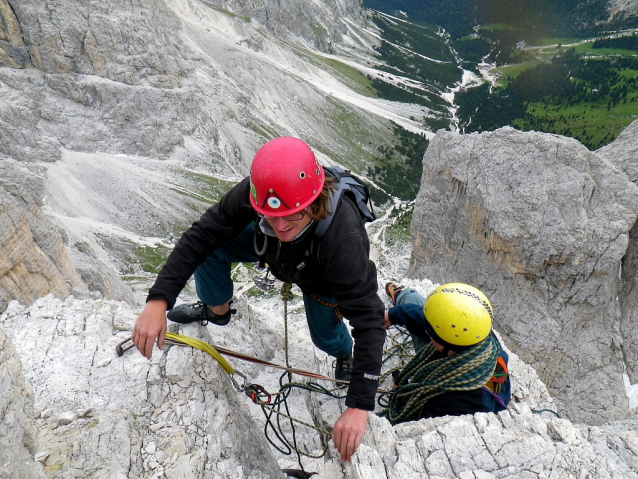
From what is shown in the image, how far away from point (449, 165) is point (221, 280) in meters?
23.0

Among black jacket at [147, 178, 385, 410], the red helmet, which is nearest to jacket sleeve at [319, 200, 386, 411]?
black jacket at [147, 178, 385, 410]

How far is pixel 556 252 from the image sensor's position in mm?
21250

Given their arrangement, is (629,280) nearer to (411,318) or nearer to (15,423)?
(411,318)

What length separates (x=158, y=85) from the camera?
66375 mm

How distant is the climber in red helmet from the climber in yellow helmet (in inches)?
51.8

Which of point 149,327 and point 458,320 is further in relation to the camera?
point 458,320

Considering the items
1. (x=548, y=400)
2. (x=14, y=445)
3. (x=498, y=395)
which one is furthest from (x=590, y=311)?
(x=14, y=445)

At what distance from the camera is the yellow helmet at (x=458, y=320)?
4.83m

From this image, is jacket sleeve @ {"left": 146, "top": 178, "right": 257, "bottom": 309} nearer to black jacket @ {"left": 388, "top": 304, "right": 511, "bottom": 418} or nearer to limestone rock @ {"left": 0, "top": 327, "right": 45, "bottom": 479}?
limestone rock @ {"left": 0, "top": 327, "right": 45, "bottom": 479}

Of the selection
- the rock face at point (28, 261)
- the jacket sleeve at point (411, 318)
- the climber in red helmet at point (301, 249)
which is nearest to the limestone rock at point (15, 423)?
the climber in red helmet at point (301, 249)

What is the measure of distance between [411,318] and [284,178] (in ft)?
10.8

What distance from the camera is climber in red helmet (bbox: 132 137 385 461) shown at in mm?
3893

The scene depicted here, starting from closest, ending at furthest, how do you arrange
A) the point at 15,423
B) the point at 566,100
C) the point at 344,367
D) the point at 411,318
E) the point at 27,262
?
the point at 15,423, the point at 411,318, the point at 344,367, the point at 27,262, the point at 566,100

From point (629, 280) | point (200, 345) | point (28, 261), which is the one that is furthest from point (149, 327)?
point (629, 280)
